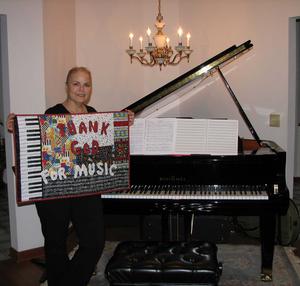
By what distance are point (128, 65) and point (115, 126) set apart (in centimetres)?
213

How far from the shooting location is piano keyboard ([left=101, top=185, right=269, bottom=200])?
2859mm

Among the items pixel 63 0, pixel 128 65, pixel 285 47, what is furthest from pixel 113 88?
pixel 285 47

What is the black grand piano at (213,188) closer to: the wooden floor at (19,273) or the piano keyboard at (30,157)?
the piano keyboard at (30,157)

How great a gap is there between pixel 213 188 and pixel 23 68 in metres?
1.70

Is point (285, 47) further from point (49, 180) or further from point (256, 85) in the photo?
point (49, 180)

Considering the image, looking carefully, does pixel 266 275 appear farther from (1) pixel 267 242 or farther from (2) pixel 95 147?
(2) pixel 95 147

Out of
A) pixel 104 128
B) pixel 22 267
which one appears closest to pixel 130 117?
pixel 104 128

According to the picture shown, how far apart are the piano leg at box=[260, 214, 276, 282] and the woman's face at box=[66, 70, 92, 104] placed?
141 centimetres

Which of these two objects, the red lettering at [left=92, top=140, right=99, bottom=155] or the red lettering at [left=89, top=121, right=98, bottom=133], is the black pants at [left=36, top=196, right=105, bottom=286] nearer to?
the red lettering at [left=92, top=140, right=99, bottom=155]

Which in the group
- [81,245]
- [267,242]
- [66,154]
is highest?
[66,154]

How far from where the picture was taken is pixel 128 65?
4.66 meters

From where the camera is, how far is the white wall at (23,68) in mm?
3277

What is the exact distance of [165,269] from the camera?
91.5 inches

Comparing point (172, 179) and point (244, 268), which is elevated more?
point (172, 179)
